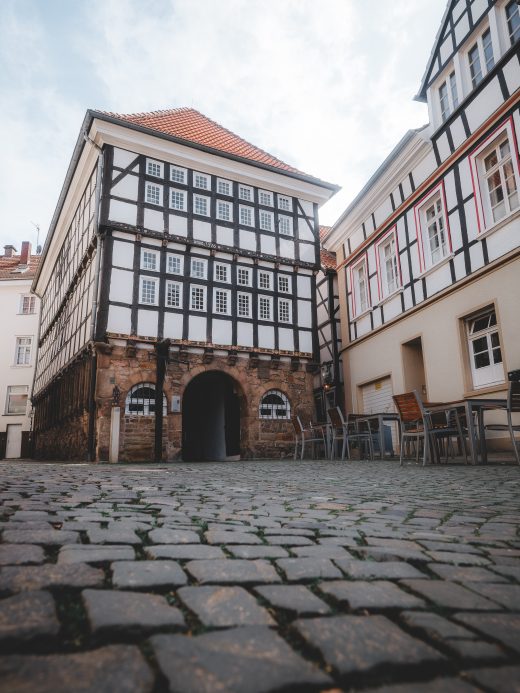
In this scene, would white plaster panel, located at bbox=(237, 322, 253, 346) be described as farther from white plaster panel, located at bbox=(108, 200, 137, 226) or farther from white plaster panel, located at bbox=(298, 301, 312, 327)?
white plaster panel, located at bbox=(108, 200, 137, 226)

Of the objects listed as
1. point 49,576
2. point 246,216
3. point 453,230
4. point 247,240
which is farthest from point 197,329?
point 49,576

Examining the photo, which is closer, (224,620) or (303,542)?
(224,620)

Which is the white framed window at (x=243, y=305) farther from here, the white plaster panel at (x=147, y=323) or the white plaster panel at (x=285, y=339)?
the white plaster panel at (x=147, y=323)

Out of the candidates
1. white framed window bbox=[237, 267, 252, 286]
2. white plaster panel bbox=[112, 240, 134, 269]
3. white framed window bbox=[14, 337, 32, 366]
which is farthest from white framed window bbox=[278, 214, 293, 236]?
white framed window bbox=[14, 337, 32, 366]

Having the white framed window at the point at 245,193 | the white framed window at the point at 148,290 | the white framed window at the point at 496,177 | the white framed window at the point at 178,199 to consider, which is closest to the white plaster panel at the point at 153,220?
the white framed window at the point at 178,199

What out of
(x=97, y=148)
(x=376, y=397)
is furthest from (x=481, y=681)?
(x=97, y=148)

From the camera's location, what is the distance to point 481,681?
0.97 metres

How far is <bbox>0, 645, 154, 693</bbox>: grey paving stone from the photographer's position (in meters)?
0.89

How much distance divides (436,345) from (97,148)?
471 inches

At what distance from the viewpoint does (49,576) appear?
154 cm

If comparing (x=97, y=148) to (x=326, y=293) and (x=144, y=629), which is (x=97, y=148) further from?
(x=144, y=629)

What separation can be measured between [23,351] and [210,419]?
49.6ft

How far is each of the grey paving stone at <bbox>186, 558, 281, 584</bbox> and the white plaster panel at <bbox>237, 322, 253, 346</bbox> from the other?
48.1 ft

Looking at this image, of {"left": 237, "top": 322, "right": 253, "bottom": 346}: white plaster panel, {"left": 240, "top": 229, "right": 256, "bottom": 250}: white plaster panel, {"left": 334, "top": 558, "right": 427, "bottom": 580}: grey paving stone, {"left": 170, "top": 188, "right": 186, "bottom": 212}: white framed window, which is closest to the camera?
{"left": 334, "top": 558, "right": 427, "bottom": 580}: grey paving stone
